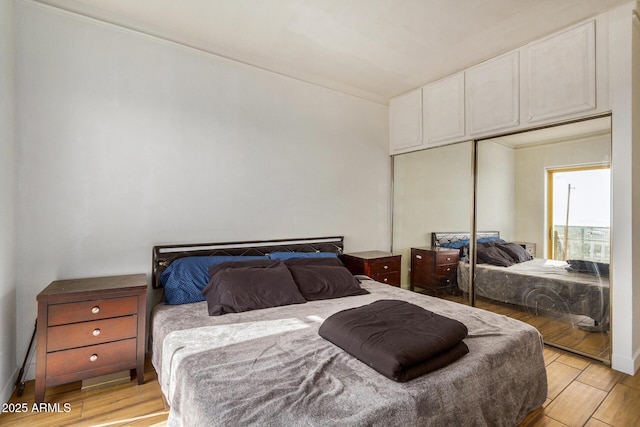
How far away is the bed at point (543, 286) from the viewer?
102 inches

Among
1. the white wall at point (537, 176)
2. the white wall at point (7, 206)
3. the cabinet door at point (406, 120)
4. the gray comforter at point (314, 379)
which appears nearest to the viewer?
the gray comforter at point (314, 379)

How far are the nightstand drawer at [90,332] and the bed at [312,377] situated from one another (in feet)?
0.58

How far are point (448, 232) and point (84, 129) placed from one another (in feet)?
12.1

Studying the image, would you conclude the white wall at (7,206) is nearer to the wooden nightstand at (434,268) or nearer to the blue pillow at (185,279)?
the blue pillow at (185,279)

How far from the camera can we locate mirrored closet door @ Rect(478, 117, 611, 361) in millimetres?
2576

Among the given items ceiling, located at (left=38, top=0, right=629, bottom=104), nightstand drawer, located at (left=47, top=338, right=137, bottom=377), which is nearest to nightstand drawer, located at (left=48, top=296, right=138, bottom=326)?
nightstand drawer, located at (left=47, top=338, right=137, bottom=377)

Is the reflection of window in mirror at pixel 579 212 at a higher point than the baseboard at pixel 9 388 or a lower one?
higher

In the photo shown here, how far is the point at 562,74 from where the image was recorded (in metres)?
2.66

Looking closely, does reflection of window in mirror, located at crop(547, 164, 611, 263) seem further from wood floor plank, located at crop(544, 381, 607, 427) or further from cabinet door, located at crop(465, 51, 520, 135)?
wood floor plank, located at crop(544, 381, 607, 427)

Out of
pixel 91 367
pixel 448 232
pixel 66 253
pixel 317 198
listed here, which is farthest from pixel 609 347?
pixel 66 253

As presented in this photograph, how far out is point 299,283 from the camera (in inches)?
106

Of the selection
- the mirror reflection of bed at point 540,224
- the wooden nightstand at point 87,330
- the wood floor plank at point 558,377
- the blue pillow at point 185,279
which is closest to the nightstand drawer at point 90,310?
the wooden nightstand at point 87,330

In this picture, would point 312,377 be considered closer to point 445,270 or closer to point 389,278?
point 389,278

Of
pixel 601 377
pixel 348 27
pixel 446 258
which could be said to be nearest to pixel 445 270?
pixel 446 258
